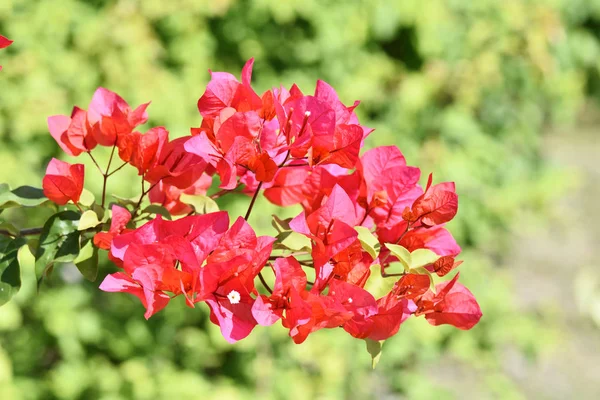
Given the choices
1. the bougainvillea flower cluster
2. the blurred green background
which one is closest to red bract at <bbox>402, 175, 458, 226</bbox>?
the bougainvillea flower cluster

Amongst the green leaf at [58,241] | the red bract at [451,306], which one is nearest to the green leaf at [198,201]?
the green leaf at [58,241]

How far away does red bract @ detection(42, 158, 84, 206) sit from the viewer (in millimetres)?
655

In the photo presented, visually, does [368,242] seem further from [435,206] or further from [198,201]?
[198,201]

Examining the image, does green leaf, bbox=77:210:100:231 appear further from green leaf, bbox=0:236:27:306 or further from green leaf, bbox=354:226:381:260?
green leaf, bbox=354:226:381:260

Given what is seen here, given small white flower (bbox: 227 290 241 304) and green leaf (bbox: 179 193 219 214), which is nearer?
small white flower (bbox: 227 290 241 304)

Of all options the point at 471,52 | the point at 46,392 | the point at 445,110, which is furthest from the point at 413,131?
the point at 46,392

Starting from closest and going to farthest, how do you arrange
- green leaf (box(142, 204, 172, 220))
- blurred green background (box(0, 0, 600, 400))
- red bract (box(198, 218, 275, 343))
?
red bract (box(198, 218, 275, 343))
green leaf (box(142, 204, 172, 220))
blurred green background (box(0, 0, 600, 400))

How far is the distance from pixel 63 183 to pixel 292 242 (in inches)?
8.6

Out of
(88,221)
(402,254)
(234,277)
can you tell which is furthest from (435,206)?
(88,221)

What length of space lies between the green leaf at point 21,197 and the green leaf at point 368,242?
321 mm

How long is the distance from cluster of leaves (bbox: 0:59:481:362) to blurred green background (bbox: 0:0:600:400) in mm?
1147

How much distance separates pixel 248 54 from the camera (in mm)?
2123

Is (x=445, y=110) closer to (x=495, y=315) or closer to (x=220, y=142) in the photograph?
(x=495, y=315)

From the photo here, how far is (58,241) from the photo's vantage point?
667 mm
